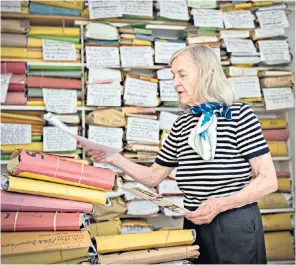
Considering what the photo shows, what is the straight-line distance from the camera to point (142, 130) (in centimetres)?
Answer: 319

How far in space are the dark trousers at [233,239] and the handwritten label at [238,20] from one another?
6.94 ft

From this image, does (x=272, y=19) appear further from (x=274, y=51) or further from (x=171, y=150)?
(x=171, y=150)

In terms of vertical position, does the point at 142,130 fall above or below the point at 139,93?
below

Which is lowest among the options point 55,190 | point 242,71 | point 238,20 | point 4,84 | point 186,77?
point 55,190

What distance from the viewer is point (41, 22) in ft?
10.6

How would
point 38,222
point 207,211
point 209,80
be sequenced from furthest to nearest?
1. point 209,80
2. point 207,211
3. point 38,222

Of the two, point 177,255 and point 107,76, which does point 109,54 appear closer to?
point 107,76

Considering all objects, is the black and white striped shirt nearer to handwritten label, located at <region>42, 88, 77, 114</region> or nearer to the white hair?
the white hair

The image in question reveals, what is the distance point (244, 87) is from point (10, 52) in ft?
5.54

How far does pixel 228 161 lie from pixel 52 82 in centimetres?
184

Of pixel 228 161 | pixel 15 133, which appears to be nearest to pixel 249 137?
pixel 228 161

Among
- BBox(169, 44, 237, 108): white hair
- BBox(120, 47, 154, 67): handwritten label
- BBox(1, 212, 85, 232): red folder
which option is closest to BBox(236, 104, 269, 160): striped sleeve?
BBox(169, 44, 237, 108): white hair

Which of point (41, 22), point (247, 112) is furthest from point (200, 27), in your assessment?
point (247, 112)

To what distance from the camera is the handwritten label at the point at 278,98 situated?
11.2 ft
